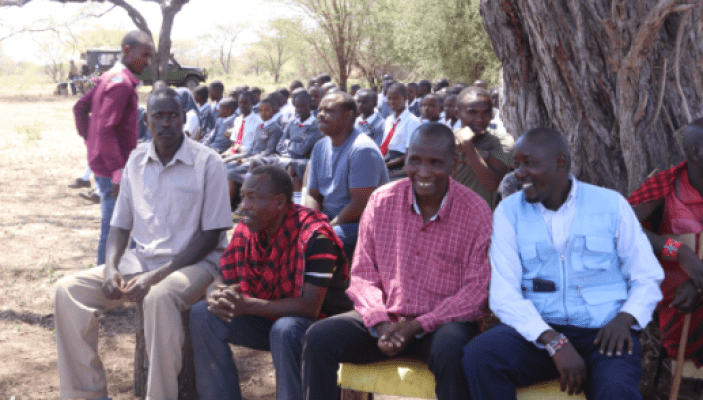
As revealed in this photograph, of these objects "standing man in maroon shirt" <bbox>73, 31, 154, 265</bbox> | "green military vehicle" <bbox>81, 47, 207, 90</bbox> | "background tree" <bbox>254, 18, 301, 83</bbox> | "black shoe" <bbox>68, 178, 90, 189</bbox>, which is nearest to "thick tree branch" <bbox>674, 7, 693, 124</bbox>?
"standing man in maroon shirt" <bbox>73, 31, 154, 265</bbox>

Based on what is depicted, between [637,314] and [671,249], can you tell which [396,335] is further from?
[671,249]

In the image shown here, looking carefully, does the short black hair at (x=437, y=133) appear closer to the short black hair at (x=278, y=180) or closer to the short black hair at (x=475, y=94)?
Answer: the short black hair at (x=278, y=180)

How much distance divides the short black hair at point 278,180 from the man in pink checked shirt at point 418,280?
1.39 feet

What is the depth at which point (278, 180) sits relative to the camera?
9.51 ft

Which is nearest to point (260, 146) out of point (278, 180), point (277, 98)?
point (277, 98)

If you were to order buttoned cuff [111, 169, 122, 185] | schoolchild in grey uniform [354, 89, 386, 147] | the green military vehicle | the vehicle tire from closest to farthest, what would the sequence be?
buttoned cuff [111, 169, 122, 185] → schoolchild in grey uniform [354, 89, 386, 147] → the green military vehicle → the vehicle tire

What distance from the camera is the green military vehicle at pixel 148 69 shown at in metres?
27.0

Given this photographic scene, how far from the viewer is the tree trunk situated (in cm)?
317

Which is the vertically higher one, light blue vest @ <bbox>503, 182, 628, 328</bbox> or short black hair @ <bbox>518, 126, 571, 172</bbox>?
short black hair @ <bbox>518, 126, 571, 172</bbox>

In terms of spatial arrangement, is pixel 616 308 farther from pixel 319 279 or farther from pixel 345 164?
pixel 345 164

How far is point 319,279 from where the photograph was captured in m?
2.75

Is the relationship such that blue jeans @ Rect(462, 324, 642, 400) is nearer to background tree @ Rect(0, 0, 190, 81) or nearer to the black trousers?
the black trousers

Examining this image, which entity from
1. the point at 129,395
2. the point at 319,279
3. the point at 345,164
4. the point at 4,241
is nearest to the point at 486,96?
the point at 345,164

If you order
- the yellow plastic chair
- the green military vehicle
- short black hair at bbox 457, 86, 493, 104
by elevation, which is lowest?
the yellow plastic chair
